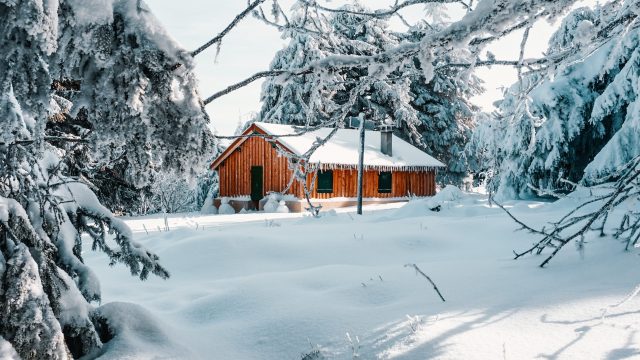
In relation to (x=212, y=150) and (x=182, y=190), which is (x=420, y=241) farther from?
(x=182, y=190)

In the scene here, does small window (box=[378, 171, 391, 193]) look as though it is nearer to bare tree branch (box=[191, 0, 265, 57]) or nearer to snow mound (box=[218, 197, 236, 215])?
snow mound (box=[218, 197, 236, 215])

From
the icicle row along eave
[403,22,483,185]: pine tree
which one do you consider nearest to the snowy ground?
the icicle row along eave

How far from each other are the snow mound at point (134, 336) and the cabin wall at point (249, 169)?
739 inches

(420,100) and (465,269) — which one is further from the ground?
(420,100)

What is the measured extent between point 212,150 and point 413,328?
1575mm

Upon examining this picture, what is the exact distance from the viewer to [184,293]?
4.46m

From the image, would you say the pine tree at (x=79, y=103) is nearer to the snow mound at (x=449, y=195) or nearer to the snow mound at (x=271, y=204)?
the snow mound at (x=449, y=195)

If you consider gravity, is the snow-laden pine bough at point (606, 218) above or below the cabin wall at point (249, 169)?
below

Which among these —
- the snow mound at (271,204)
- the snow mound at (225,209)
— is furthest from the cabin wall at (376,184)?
the snow mound at (225,209)

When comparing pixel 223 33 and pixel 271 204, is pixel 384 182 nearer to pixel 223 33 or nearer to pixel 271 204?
pixel 271 204

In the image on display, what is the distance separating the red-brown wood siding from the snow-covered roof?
754 millimetres

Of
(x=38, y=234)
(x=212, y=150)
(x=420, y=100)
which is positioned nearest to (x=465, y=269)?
(x=212, y=150)

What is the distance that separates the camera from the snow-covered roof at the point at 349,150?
21781mm

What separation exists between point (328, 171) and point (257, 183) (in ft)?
11.8
